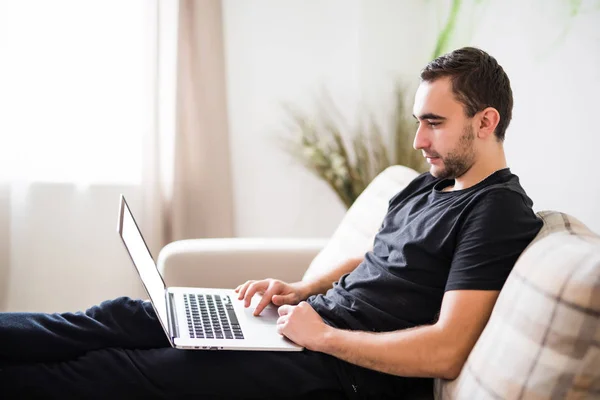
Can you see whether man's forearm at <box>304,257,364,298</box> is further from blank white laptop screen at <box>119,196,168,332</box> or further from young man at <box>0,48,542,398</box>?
blank white laptop screen at <box>119,196,168,332</box>

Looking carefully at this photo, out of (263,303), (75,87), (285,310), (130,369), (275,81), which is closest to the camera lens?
(130,369)

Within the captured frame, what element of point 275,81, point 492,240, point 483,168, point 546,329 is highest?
point 275,81

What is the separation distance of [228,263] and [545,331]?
4.00 ft

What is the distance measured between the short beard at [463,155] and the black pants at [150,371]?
1.50 ft

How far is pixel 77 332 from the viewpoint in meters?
1.40

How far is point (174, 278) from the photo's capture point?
2.08 m

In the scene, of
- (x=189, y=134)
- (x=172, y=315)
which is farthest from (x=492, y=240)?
(x=189, y=134)

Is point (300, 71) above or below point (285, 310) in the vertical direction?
above

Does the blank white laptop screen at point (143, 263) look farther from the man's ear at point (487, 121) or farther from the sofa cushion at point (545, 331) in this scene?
the man's ear at point (487, 121)

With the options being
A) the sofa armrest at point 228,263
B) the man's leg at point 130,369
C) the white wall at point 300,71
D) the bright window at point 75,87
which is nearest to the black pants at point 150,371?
the man's leg at point 130,369

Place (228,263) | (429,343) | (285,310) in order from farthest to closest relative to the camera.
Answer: (228,263)
(285,310)
(429,343)

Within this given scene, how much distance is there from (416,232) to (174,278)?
2.97 ft

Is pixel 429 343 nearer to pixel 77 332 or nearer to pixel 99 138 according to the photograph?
pixel 77 332

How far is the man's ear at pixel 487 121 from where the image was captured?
1.42 metres
